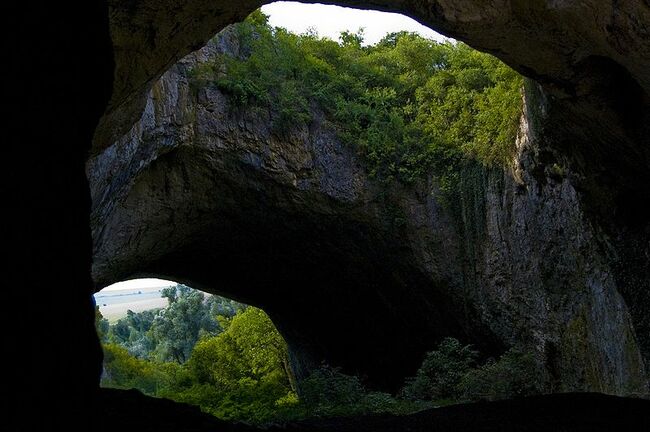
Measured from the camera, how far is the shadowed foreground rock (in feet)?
13.0

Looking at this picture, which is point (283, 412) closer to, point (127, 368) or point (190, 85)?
point (190, 85)

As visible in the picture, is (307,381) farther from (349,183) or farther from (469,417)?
(469,417)

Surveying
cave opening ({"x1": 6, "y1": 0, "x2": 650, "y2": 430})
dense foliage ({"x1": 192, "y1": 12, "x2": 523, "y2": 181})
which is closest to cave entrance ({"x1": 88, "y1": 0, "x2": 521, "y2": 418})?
dense foliage ({"x1": 192, "y1": 12, "x2": 523, "y2": 181})

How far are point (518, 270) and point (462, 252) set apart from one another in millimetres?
1518

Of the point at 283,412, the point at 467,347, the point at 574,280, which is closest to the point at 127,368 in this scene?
the point at 283,412

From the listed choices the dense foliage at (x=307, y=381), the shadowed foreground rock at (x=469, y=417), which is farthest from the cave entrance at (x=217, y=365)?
the shadowed foreground rock at (x=469, y=417)

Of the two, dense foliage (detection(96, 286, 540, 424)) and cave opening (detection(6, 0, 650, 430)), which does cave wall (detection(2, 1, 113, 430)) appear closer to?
cave opening (detection(6, 0, 650, 430))

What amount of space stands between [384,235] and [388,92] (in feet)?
11.9

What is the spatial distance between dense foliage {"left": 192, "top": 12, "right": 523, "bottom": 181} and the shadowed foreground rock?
19.3ft

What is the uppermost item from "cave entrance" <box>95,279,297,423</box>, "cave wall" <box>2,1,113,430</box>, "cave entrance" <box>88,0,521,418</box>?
"cave entrance" <box>88,0,521,418</box>

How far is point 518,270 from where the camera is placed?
10539mm

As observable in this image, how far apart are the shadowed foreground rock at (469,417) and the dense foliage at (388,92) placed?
19.3 feet

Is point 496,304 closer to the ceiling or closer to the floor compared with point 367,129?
closer to the floor

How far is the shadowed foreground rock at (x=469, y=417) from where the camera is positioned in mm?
3961
